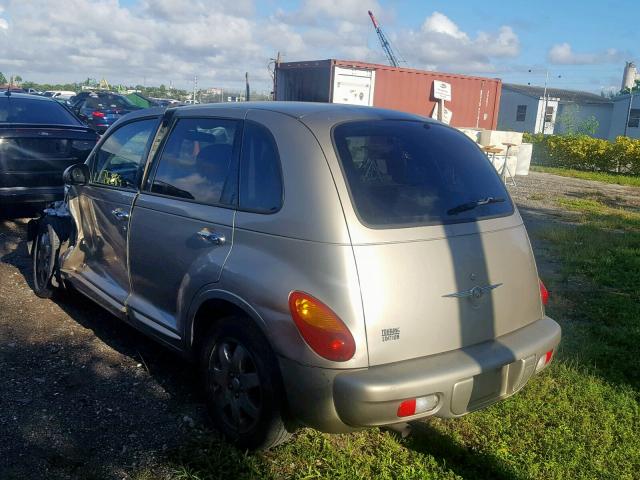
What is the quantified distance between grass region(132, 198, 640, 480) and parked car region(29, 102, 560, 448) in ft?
0.71

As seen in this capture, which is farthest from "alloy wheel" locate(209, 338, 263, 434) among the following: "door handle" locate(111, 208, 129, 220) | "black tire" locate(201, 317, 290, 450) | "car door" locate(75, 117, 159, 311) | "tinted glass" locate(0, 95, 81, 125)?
"tinted glass" locate(0, 95, 81, 125)

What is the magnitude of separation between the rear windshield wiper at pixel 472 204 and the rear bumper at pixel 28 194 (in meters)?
5.82

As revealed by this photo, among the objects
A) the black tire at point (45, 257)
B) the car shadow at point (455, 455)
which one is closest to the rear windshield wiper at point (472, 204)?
the car shadow at point (455, 455)

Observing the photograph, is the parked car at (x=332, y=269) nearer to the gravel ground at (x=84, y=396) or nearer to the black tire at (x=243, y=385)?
the black tire at (x=243, y=385)

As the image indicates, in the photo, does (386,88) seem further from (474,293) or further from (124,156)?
(474,293)

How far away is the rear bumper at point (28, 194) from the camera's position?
23.7 feet

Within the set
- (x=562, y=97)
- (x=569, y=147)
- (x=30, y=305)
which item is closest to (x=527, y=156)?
(x=569, y=147)

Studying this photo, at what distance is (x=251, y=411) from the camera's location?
3.06 metres

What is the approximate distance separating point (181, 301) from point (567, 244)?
6355mm

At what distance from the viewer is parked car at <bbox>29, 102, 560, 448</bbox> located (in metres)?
2.68

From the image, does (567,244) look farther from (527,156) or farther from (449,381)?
(527,156)

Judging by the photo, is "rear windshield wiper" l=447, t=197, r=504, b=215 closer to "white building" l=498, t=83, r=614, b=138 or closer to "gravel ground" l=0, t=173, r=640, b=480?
"gravel ground" l=0, t=173, r=640, b=480

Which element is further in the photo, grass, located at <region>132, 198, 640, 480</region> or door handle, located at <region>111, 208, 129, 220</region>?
door handle, located at <region>111, 208, 129, 220</region>

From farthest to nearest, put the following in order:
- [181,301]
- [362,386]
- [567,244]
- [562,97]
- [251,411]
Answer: [562,97] → [567,244] → [181,301] → [251,411] → [362,386]
